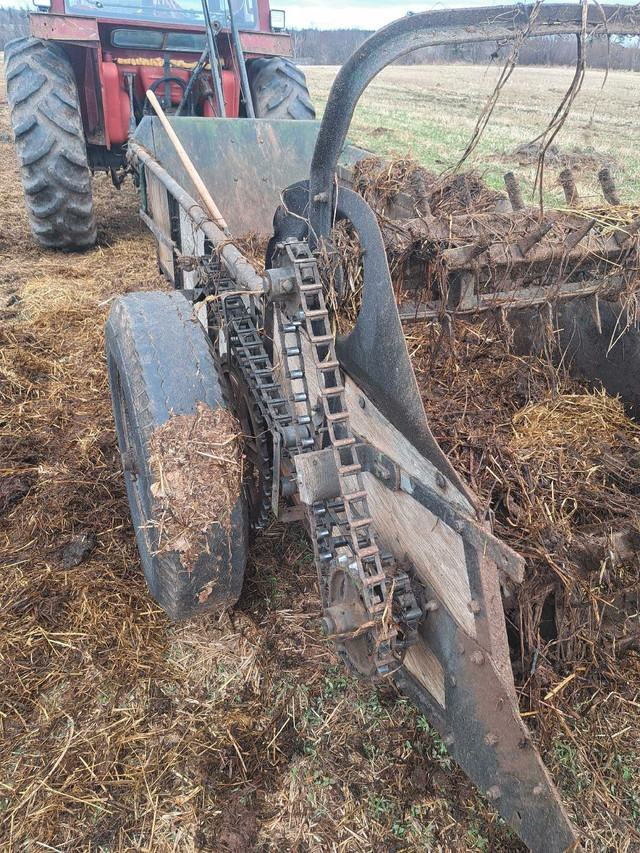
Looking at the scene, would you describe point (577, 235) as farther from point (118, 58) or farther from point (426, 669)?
point (118, 58)

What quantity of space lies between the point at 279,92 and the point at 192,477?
17.1 ft

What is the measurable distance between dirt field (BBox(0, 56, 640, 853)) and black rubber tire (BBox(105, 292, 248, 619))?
32 cm

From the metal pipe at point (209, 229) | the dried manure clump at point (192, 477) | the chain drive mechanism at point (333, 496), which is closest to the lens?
the chain drive mechanism at point (333, 496)

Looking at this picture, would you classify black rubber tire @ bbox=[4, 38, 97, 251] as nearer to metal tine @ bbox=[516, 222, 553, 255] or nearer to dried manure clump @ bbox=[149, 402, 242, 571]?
dried manure clump @ bbox=[149, 402, 242, 571]

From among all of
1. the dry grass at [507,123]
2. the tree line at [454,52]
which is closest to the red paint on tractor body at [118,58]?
the dry grass at [507,123]

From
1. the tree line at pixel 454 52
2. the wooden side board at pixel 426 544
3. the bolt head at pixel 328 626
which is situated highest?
the tree line at pixel 454 52

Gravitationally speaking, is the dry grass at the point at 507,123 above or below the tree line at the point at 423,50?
below

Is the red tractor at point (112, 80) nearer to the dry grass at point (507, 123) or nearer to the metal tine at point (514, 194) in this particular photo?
the dry grass at point (507, 123)

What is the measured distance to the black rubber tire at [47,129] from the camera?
215 inches

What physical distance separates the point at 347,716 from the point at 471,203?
2.28 meters

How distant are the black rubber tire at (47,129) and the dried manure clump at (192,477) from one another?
4262 mm

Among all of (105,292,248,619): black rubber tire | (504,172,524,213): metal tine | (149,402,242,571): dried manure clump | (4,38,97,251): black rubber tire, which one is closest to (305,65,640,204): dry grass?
(504,172,524,213): metal tine

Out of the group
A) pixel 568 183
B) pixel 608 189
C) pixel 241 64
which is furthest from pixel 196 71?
pixel 608 189

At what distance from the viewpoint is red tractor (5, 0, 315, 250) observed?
17.9 ft
